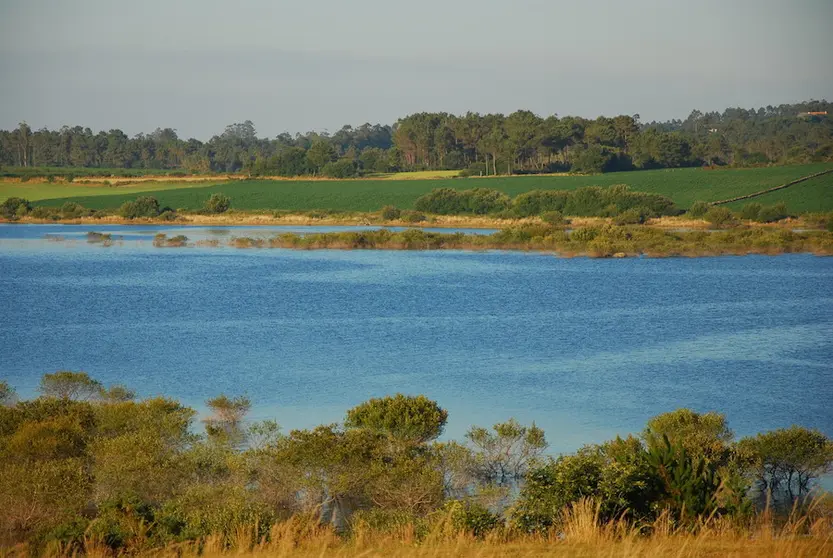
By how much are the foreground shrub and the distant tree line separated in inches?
3391

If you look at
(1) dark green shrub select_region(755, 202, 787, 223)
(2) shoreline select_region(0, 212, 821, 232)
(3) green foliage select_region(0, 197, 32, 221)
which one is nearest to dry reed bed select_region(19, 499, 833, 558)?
(2) shoreline select_region(0, 212, 821, 232)

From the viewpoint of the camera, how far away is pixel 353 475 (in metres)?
16.7

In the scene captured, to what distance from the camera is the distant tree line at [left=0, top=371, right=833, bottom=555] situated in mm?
12422

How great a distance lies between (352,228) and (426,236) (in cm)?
1962

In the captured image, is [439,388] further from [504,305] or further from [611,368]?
[504,305]

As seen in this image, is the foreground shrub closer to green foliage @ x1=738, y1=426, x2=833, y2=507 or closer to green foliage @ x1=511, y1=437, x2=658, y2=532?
green foliage @ x1=738, y1=426, x2=833, y2=507

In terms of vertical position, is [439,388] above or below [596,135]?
below

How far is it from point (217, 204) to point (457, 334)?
74.3 meters

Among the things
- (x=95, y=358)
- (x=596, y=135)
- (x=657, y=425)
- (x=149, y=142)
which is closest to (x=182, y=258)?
(x=95, y=358)

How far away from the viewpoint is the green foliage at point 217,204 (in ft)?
351

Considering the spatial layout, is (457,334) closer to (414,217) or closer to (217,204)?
(414,217)

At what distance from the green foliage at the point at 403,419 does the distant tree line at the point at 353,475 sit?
37 mm

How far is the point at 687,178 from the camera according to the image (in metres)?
114

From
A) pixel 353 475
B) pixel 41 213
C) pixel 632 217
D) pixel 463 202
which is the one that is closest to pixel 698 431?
pixel 353 475
